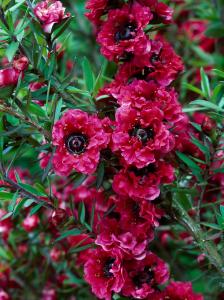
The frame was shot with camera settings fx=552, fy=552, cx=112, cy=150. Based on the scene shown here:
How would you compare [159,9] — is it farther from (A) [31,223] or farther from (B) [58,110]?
(A) [31,223]

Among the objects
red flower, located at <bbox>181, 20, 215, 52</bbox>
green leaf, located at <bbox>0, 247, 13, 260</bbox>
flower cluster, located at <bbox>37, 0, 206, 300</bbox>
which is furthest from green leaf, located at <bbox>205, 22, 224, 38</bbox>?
green leaf, located at <bbox>0, 247, 13, 260</bbox>

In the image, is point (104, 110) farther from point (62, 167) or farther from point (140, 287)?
point (140, 287)

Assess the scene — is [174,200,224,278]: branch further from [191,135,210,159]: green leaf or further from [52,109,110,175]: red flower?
[52,109,110,175]: red flower

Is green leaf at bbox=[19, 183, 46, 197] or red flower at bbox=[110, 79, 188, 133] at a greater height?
red flower at bbox=[110, 79, 188, 133]

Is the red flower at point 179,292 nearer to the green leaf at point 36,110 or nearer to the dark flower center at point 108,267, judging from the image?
the dark flower center at point 108,267

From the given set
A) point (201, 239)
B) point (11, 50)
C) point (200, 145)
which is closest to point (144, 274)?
point (201, 239)

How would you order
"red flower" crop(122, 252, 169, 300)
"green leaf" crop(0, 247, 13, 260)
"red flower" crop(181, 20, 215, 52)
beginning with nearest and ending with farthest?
"red flower" crop(122, 252, 169, 300), "green leaf" crop(0, 247, 13, 260), "red flower" crop(181, 20, 215, 52)
